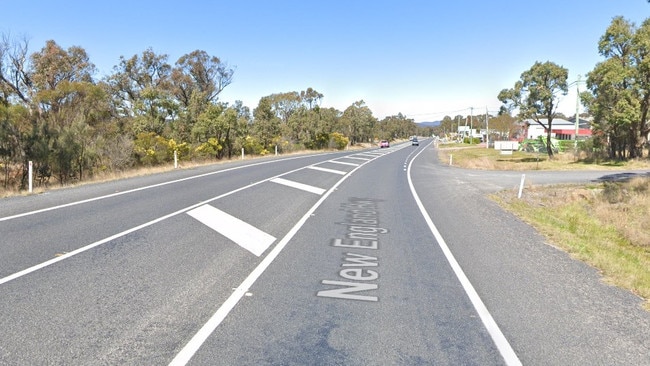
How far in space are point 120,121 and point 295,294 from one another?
114 ft

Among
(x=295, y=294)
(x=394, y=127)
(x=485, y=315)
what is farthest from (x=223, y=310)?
(x=394, y=127)

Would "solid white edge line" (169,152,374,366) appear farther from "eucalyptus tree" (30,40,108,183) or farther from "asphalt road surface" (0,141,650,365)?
"eucalyptus tree" (30,40,108,183)

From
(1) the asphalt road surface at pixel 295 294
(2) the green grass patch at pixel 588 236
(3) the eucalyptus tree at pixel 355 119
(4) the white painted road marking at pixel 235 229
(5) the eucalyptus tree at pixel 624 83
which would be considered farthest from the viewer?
(3) the eucalyptus tree at pixel 355 119

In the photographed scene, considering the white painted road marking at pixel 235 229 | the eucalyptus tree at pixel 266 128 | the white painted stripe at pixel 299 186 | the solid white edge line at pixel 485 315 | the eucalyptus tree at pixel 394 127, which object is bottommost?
the solid white edge line at pixel 485 315

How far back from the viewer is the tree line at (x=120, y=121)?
1659cm

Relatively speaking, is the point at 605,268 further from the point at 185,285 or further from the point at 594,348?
the point at 185,285

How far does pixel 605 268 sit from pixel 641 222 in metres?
7.96

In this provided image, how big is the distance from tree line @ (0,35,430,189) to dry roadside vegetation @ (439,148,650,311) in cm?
1717

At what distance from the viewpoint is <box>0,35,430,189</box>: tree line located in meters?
16.6

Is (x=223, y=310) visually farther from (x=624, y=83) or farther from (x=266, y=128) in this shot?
(x=266, y=128)

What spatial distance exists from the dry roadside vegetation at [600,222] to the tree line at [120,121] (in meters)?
17.2

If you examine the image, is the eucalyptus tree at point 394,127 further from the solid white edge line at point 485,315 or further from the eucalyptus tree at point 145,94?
the solid white edge line at point 485,315

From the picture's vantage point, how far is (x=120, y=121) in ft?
112

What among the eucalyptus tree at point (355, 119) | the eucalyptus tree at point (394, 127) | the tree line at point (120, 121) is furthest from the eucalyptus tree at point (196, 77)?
the eucalyptus tree at point (394, 127)
